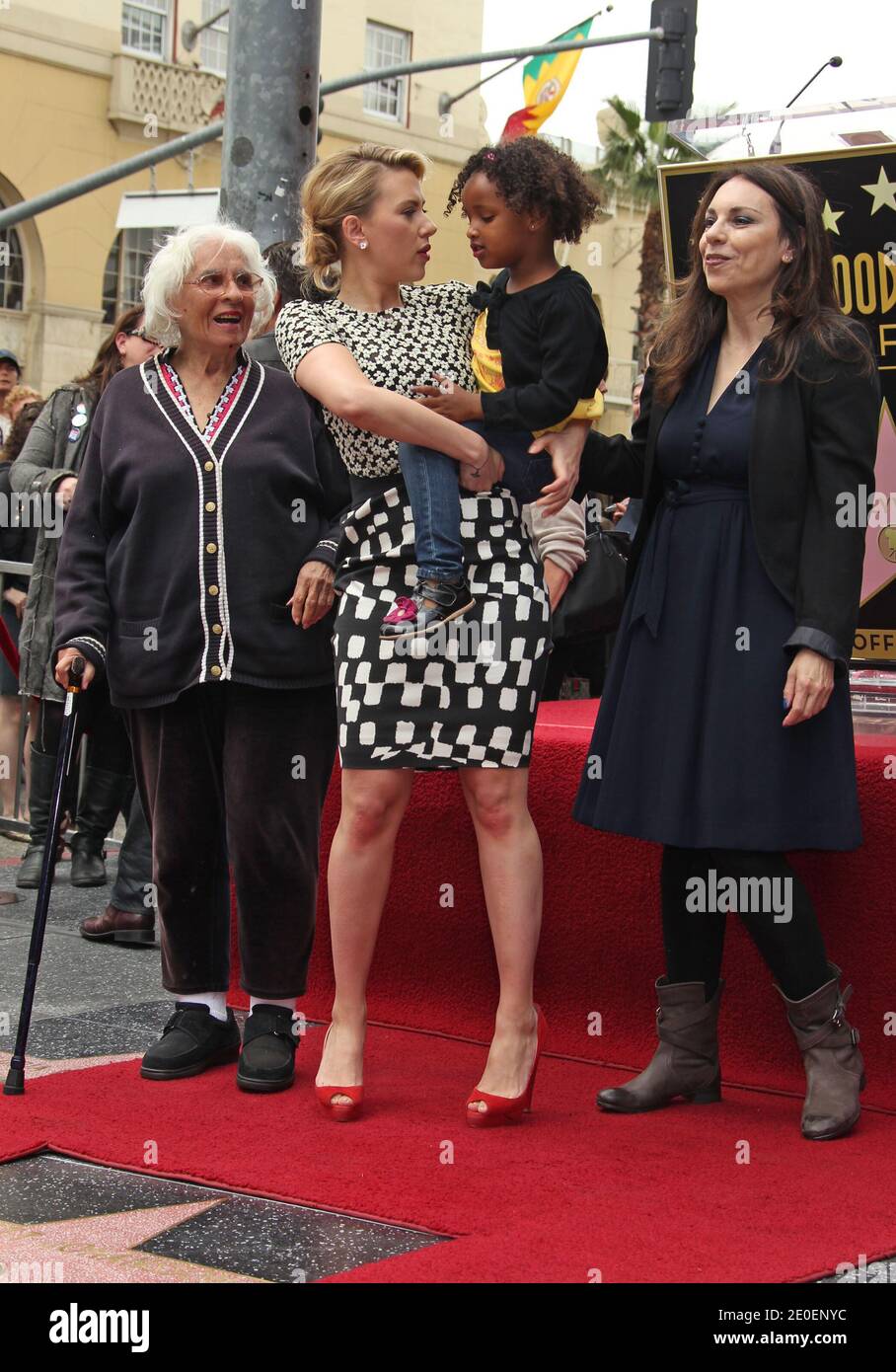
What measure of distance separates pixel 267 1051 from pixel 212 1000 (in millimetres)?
274

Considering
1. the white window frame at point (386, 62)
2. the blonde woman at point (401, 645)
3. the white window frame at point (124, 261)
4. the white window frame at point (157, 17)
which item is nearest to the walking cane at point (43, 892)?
the blonde woman at point (401, 645)

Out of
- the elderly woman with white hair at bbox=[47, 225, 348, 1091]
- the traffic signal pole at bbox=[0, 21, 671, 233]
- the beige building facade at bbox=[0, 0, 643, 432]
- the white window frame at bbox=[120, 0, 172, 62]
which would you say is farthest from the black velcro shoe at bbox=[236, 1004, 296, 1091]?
the white window frame at bbox=[120, 0, 172, 62]

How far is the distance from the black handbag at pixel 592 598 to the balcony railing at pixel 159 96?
2315 centimetres

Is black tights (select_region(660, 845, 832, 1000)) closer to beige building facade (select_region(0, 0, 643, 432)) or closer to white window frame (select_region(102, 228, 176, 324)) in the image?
beige building facade (select_region(0, 0, 643, 432))

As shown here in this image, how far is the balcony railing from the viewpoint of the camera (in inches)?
1045

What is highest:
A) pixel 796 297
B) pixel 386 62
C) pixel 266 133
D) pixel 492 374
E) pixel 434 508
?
pixel 386 62

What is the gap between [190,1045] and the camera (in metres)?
4.38

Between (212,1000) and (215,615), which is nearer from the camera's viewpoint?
(215,615)

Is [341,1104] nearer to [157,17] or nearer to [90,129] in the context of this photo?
[90,129]

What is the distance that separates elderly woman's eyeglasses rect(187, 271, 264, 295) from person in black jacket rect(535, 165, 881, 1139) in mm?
986

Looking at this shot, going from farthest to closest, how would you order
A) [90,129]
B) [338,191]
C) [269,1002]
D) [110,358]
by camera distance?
[90,129]
[110,358]
[269,1002]
[338,191]

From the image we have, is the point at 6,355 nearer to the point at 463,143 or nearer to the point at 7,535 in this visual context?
the point at 7,535

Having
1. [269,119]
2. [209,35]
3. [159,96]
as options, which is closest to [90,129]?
[159,96]

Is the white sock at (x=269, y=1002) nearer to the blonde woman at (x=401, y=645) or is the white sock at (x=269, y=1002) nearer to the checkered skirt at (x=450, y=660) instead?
the blonde woman at (x=401, y=645)
